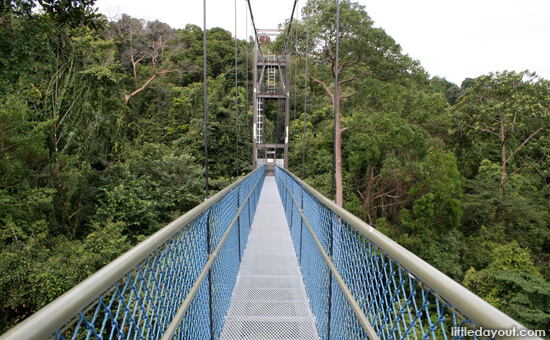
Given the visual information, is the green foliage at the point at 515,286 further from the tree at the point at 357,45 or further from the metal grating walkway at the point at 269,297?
the metal grating walkway at the point at 269,297

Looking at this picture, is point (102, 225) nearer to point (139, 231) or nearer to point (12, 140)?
point (139, 231)

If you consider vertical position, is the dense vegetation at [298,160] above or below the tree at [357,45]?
below

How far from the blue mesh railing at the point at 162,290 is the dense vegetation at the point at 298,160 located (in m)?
3.44

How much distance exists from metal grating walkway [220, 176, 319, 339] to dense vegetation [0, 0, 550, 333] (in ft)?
10.8

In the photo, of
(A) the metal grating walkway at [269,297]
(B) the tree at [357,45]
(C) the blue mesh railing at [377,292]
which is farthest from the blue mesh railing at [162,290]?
(B) the tree at [357,45]

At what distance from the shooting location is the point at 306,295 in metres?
2.59

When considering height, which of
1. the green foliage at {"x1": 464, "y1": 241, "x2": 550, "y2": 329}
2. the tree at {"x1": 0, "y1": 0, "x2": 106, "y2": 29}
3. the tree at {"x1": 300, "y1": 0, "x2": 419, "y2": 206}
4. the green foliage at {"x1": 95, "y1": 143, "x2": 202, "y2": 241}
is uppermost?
the tree at {"x1": 300, "y1": 0, "x2": 419, "y2": 206}

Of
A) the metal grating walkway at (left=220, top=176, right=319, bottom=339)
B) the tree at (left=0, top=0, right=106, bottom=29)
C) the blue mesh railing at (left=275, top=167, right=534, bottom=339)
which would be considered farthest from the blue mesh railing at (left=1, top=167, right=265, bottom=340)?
the tree at (left=0, top=0, right=106, bottom=29)

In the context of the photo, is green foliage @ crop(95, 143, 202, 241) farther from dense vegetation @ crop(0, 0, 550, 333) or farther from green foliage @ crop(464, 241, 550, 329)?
green foliage @ crop(464, 241, 550, 329)

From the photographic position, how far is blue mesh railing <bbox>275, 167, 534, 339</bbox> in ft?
1.80

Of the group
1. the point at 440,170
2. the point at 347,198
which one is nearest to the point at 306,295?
the point at 440,170

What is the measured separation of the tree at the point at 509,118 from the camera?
10977mm

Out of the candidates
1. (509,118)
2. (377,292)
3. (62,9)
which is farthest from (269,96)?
(377,292)

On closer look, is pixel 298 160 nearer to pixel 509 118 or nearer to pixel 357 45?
pixel 357 45
